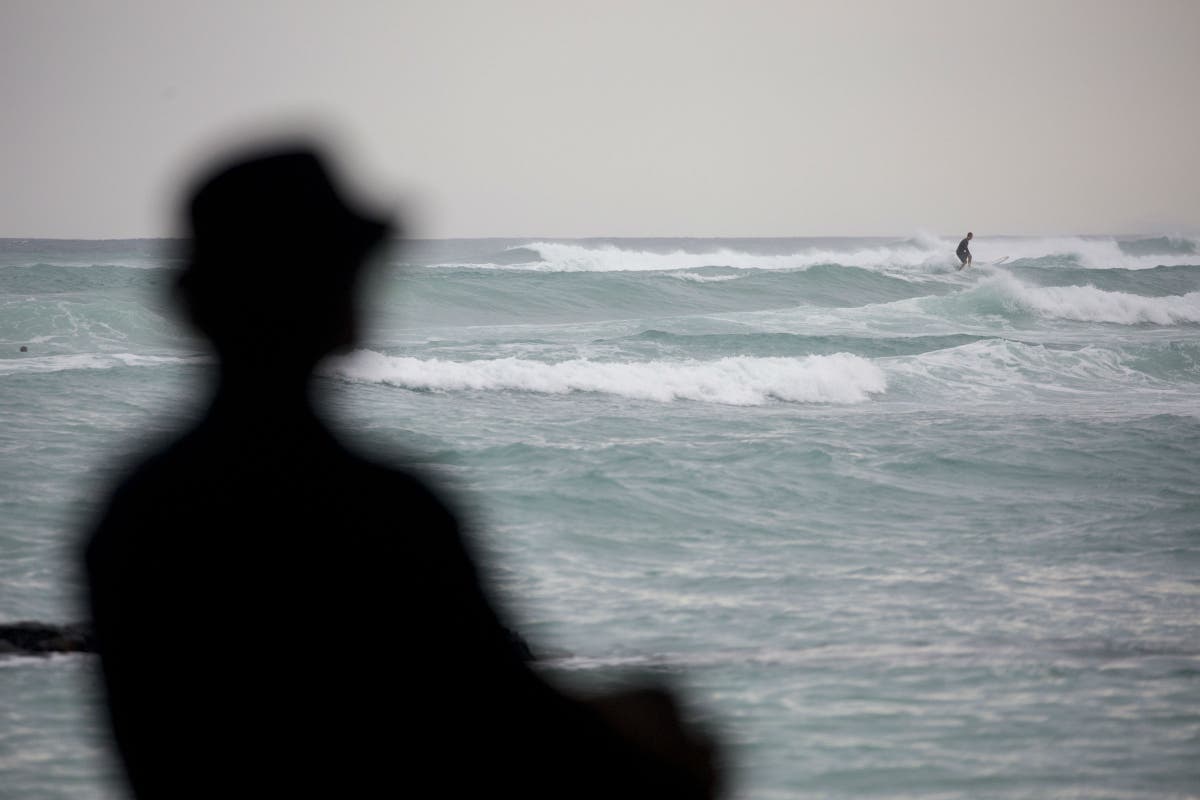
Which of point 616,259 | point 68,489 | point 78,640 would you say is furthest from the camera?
point 616,259

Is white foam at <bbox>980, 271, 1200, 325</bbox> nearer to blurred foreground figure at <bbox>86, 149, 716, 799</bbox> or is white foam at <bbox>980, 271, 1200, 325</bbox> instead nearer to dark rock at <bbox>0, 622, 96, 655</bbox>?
dark rock at <bbox>0, 622, 96, 655</bbox>

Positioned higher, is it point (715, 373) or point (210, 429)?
point (210, 429)

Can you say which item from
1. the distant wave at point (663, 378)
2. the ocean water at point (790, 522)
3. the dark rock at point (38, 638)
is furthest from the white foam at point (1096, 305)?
the dark rock at point (38, 638)

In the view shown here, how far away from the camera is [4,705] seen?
532 centimetres

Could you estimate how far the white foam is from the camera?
2942cm

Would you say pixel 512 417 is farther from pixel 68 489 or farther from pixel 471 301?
pixel 471 301

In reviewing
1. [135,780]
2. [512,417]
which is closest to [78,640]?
[135,780]

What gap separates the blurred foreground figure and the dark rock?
525 cm

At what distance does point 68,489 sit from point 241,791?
9.45m

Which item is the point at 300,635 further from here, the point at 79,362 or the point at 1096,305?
the point at 1096,305

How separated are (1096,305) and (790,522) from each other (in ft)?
79.2

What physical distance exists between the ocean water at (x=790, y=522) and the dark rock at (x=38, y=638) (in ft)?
0.50

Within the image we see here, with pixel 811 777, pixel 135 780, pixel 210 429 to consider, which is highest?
pixel 210 429

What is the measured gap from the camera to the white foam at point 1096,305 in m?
29.4
